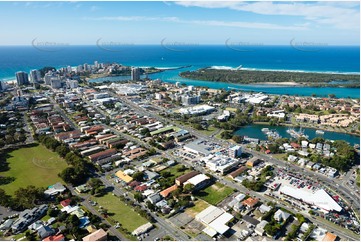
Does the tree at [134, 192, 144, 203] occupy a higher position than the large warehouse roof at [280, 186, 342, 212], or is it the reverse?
the large warehouse roof at [280, 186, 342, 212]

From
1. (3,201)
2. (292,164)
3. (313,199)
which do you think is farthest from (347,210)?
(3,201)

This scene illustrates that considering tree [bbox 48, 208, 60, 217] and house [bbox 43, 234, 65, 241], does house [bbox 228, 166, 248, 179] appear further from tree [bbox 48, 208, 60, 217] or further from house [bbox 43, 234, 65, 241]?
tree [bbox 48, 208, 60, 217]

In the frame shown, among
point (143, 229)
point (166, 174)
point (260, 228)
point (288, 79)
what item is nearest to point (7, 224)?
point (143, 229)

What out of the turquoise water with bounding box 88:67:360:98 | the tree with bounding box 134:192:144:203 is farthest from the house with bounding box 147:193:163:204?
the turquoise water with bounding box 88:67:360:98

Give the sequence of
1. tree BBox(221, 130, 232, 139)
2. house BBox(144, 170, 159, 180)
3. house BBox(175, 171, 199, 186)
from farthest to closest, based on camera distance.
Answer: tree BBox(221, 130, 232, 139) → house BBox(144, 170, 159, 180) → house BBox(175, 171, 199, 186)

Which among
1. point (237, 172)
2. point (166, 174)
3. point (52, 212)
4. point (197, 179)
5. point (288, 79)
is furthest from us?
point (288, 79)

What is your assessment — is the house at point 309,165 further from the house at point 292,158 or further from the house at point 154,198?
the house at point 154,198

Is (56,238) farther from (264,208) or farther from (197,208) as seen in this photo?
(264,208)
